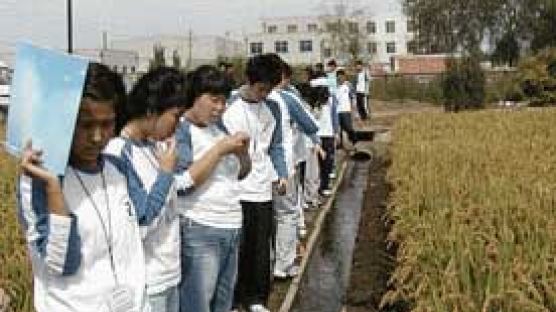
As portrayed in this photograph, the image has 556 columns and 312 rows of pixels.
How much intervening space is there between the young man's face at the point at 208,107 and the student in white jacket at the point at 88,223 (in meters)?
1.50

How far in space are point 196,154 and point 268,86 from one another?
3.52 ft

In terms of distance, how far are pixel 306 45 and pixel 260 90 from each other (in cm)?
8583

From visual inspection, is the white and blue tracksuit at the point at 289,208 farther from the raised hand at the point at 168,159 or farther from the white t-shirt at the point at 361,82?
the white t-shirt at the point at 361,82

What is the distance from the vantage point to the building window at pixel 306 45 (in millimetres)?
89562

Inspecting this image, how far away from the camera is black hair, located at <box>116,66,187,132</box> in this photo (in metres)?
3.56

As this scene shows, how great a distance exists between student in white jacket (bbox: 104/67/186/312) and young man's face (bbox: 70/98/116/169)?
82 cm

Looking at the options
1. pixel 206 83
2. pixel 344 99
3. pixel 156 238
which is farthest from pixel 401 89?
pixel 156 238

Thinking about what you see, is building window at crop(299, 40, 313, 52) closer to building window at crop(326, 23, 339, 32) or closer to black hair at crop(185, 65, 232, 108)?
building window at crop(326, 23, 339, 32)

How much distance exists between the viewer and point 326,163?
11.7 m

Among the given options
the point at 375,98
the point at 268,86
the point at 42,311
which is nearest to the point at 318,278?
the point at 268,86

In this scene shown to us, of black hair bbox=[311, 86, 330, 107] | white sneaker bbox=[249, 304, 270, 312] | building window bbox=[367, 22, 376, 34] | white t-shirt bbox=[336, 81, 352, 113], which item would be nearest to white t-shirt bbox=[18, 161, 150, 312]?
white sneaker bbox=[249, 304, 270, 312]

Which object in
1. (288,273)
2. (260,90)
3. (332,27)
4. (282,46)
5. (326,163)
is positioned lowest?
(288,273)

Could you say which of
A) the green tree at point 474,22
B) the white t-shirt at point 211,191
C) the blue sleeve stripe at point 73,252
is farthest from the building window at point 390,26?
the blue sleeve stripe at point 73,252

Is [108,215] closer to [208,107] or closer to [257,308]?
[208,107]
